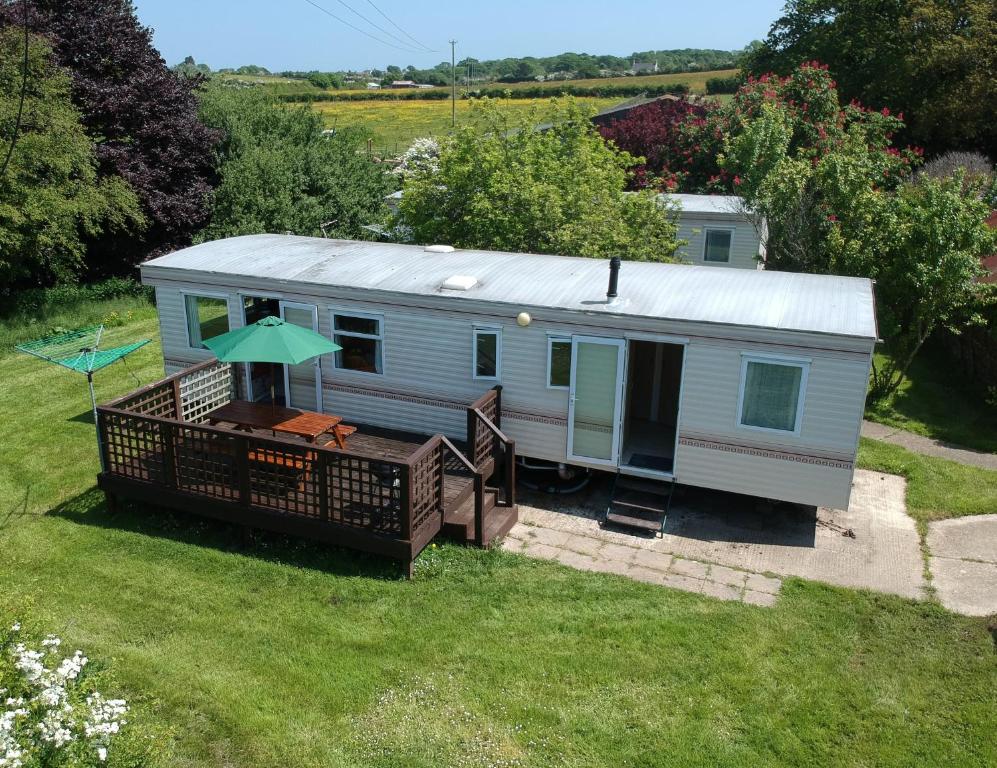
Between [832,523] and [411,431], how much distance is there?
5527mm

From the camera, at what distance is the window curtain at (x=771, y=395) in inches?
357

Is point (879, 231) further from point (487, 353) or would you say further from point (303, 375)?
point (303, 375)

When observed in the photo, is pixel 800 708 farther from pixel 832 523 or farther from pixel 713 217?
pixel 713 217

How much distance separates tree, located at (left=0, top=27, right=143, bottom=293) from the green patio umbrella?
10483 millimetres

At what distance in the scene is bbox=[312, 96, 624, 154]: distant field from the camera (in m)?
56.3

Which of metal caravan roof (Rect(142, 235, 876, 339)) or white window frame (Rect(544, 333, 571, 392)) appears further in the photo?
white window frame (Rect(544, 333, 571, 392))

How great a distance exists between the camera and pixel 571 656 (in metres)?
7.21

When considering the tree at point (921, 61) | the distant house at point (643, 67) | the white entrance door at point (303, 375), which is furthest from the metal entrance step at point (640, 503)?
the distant house at point (643, 67)

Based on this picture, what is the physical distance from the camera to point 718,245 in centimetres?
2028

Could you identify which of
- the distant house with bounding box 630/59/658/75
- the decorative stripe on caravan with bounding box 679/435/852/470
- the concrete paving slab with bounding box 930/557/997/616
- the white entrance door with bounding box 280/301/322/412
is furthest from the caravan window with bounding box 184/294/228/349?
the distant house with bounding box 630/59/658/75

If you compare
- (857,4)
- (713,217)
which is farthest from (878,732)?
(857,4)

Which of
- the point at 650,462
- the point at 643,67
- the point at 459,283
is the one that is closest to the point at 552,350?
the point at 459,283

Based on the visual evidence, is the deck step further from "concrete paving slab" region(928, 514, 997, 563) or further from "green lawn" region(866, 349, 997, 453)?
"green lawn" region(866, 349, 997, 453)

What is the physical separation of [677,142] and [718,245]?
906cm
